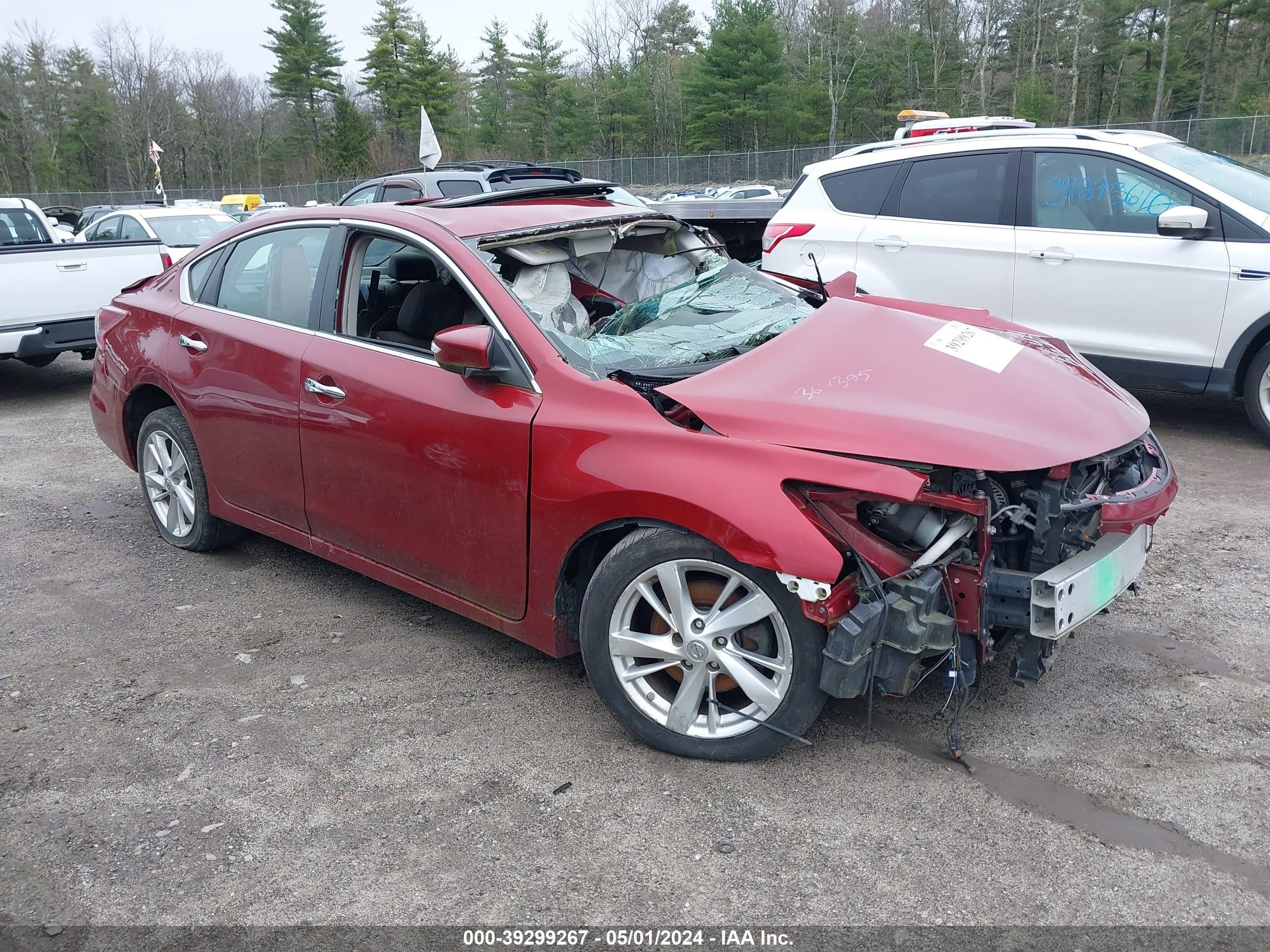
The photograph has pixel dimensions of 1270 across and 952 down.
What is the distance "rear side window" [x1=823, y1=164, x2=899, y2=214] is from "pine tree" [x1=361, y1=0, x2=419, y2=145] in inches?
2348

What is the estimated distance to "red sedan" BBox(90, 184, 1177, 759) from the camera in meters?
2.82

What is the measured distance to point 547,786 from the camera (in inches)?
120

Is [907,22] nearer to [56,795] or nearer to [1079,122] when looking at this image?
[1079,122]

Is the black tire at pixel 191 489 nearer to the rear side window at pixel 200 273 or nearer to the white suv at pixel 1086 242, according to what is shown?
the rear side window at pixel 200 273

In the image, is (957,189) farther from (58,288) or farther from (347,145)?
(347,145)

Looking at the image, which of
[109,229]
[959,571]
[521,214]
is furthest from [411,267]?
[109,229]

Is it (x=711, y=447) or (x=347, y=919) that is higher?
(x=711, y=447)

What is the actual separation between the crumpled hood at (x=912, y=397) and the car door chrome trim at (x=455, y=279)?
562 mm

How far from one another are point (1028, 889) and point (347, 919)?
174 centimetres

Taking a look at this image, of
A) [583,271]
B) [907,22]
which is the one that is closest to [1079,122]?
A: [907,22]

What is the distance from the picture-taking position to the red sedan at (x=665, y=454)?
9.26 feet

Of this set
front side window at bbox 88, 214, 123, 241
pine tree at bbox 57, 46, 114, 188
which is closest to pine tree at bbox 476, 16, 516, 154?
pine tree at bbox 57, 46, 114, 188

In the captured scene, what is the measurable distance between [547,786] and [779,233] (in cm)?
558

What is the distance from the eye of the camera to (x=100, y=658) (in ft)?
13.0
